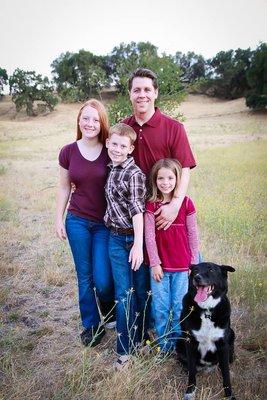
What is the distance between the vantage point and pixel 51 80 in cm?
4038

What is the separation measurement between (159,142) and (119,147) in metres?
0.43

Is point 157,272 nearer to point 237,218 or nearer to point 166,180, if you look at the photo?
point 166,180

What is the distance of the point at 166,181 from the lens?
3.50 metres

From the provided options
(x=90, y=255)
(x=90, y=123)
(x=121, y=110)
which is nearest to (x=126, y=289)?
(x=90, y=255)

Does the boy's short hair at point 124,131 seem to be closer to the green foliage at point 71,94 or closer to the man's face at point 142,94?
the man's face at point 142,94

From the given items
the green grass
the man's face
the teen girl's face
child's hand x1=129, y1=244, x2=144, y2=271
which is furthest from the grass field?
the man's face

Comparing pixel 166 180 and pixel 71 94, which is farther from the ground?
pixel 71 94

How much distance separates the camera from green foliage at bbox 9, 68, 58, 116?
36906 millimetres

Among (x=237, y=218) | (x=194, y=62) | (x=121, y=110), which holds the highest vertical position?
(x=194, y=62)

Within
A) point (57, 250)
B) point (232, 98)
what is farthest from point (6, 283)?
point (232, 98)

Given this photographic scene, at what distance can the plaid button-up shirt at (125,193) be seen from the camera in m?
3.44

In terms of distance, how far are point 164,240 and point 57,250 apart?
11.5 feet

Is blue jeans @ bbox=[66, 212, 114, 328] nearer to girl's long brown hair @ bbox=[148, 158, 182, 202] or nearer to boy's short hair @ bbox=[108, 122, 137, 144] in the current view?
girl's long brown hair @ bbox=[148, 158, 182, 202]

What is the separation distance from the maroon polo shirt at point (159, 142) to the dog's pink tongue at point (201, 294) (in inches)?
46.0
